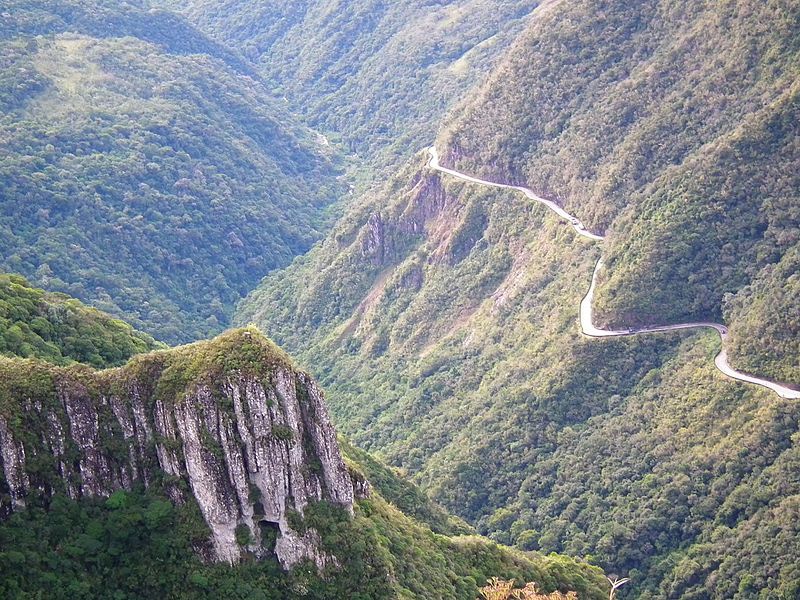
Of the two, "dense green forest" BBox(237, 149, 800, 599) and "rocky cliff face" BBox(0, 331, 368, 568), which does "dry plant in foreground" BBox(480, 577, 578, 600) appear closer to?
"rocky cliff face" BBox(0, 331, 368, 568)

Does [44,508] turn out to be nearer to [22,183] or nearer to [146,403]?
[146,403]

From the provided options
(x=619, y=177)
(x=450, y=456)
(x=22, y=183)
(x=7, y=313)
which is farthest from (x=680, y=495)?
(x=22, y=183)

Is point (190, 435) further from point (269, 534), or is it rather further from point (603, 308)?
point (603, 308)

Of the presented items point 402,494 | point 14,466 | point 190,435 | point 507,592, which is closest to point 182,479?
point 190,435

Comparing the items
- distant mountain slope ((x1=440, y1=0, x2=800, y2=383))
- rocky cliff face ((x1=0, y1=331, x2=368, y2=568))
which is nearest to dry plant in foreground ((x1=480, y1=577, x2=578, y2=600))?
rocky cliff face ((x1=0, y1=331, x2=368, y2=568))

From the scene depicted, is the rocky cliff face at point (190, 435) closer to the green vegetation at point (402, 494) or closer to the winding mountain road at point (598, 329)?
the green vegetation at point (402, 494)

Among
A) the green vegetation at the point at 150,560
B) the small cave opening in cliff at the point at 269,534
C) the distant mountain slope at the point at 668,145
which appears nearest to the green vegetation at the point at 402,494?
the green vegetation at the point at 150,560
